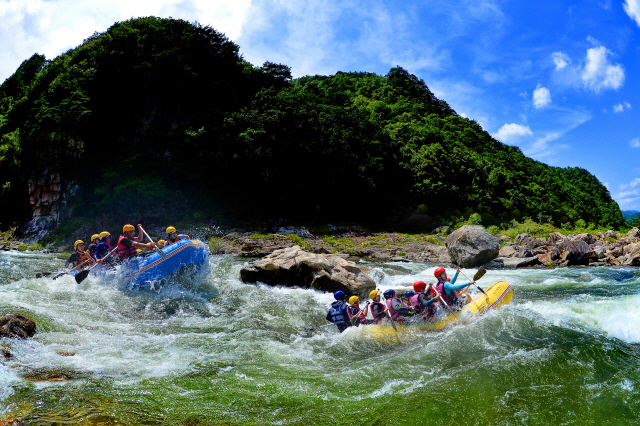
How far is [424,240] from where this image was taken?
24500 mm

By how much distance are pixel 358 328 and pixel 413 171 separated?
28580mm

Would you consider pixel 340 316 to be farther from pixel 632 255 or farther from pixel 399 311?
pixel 632 255

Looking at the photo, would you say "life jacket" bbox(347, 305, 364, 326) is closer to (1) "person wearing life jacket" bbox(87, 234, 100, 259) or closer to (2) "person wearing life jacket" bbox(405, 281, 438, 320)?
(2) "person wearing life jacket" bbox(405, 281, 438, 320)

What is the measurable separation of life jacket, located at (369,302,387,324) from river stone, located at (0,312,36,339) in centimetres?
678

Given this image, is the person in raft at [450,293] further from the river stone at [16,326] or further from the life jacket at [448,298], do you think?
the river stone at [16,326]

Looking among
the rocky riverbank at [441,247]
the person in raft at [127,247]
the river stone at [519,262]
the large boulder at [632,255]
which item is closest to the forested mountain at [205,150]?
the rocky riverbank at [441,247]

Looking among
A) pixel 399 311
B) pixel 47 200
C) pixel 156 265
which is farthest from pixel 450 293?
pixel 47 200

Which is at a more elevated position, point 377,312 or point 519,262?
point 519,262

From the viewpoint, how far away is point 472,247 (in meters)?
16.9

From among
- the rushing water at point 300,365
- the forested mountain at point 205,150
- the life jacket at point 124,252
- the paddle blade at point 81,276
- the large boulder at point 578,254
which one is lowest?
the rushing water at point 300,365

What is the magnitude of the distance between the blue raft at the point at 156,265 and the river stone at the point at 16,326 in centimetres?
431

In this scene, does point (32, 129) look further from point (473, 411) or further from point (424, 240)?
point (473, 411)

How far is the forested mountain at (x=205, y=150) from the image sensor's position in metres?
30.4

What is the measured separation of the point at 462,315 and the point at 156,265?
345 inches
